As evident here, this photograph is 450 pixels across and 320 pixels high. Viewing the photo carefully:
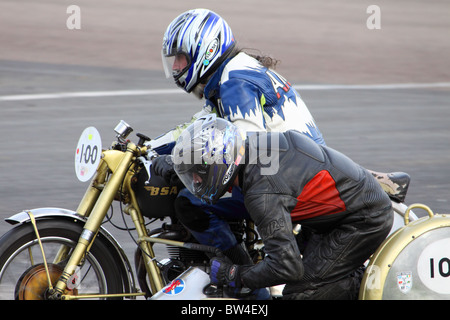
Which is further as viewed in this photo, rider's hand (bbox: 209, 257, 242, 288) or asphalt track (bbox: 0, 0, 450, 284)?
asphalt track (bbox: 0, 0, 450, 284)

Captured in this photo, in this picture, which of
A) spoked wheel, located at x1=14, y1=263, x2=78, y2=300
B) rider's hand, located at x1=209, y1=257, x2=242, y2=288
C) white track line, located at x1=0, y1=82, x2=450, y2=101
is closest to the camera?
rider's hand, located at x1=209, y1=257, x2=242, y2=288

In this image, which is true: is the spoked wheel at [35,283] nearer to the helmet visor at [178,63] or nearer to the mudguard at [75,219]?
the mudguard at [75,219]

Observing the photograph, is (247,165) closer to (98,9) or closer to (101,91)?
(101,91)

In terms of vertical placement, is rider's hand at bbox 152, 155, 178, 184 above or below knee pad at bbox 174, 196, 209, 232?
above

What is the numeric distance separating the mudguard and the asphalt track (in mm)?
1708

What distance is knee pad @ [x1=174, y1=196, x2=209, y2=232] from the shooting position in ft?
13.6

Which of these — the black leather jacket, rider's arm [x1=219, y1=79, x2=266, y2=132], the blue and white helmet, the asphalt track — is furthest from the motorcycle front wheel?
the asphalt track

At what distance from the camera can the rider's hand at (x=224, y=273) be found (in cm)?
389

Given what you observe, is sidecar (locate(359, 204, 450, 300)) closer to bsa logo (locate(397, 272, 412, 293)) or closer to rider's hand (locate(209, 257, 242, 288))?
bsa logo (locate(397, 272, 412, 293))

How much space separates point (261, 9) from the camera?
20.8m

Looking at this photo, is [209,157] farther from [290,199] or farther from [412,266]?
[412,266]

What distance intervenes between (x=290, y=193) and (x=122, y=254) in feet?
3.76

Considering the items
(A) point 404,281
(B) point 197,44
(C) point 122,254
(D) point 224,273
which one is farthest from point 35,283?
(A) point 404,281

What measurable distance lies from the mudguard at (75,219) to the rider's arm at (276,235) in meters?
0.95
